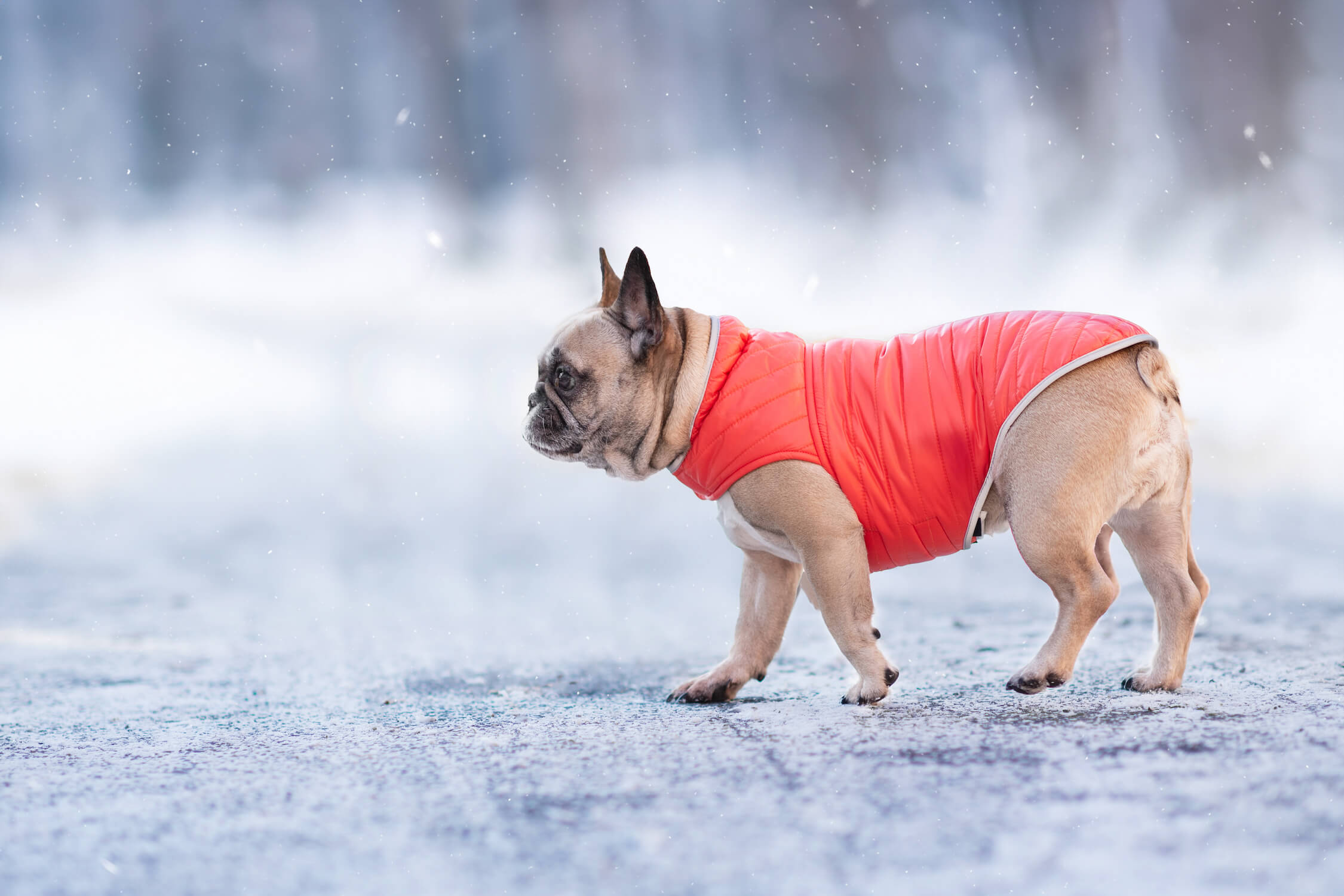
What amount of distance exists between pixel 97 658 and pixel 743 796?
3.26 m

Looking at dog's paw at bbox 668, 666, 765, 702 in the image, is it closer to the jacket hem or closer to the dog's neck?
the dog's neck

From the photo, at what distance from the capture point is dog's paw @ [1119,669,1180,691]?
8.56 ft

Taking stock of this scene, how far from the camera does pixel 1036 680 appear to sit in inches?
96.1

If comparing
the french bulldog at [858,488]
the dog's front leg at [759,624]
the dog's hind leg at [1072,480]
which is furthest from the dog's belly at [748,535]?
the dog's hind leg at [1072,480]

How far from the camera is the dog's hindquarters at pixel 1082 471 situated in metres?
2.34

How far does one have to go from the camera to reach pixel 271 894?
4.58 ft

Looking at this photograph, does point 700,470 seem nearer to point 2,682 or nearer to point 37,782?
point 37,782

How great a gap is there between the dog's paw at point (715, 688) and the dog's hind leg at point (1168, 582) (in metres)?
1.03

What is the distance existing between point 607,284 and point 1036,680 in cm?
155

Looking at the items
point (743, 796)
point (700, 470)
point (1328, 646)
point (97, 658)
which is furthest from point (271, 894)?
point (1328, 646)

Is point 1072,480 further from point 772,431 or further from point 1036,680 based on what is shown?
point 772,431

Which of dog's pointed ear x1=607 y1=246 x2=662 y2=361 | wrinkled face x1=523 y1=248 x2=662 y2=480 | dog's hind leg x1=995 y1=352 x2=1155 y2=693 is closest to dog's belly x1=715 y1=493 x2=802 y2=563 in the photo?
wrinkled face x1=523 y1=248 x2=662 y2=480

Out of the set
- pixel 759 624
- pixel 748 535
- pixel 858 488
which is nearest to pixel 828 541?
pixel 858 488

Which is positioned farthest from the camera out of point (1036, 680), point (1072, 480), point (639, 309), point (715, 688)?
point (715, 688)
